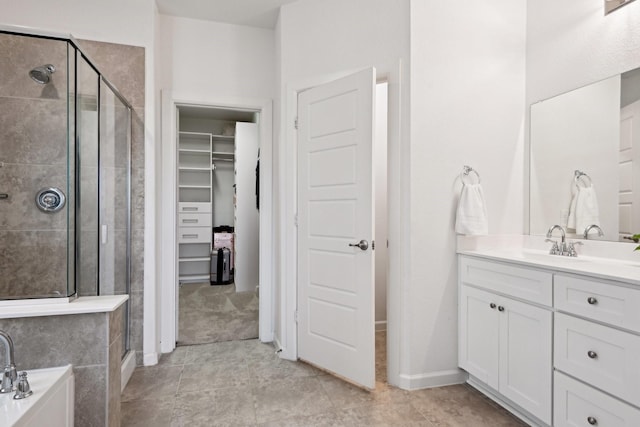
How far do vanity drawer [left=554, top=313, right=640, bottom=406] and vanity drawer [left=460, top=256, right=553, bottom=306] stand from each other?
14 cm

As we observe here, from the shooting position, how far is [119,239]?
2.48 meters

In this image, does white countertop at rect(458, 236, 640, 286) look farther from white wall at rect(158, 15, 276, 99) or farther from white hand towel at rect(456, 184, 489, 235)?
white wall at rect(158, 15, 276, 99)

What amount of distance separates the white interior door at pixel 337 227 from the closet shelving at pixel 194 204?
3.03m

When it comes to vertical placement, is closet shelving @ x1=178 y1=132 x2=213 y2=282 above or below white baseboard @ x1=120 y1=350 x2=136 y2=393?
above

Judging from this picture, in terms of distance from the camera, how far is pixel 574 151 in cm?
213

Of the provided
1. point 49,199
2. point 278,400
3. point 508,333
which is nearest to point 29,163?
point 49,199

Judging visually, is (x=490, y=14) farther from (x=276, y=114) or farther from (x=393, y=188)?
(x=276, y=114)

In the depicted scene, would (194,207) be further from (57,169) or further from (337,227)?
(337,227)

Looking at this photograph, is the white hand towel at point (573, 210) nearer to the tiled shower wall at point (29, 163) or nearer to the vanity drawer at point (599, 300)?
the vanity drawer at point (599, 300)

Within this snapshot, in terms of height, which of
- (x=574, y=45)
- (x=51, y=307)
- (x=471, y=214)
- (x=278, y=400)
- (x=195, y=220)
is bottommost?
(x=278, y=400)

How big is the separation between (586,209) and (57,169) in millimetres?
3227

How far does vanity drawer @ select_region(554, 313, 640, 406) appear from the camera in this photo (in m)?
1.32

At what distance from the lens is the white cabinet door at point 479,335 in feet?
6.55

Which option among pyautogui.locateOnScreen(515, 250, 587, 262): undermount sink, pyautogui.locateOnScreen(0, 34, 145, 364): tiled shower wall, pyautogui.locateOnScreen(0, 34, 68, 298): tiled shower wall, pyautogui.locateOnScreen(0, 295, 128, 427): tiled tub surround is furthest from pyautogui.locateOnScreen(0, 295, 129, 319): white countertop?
pyautogui.locateOnScreen(515, 250, 587, 262): undermount sink
